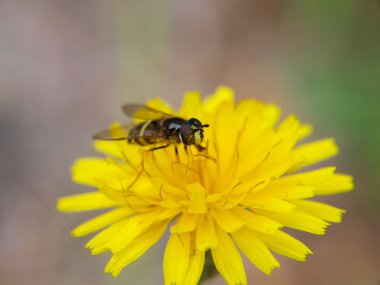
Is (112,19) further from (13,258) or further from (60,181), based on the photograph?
(13,258)

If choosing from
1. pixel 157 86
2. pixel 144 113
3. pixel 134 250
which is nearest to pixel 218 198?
pixel 134 250

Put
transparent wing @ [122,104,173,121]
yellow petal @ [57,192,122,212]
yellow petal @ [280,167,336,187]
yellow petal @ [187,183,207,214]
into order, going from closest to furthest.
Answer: yellow petal @ [187,183,207,214], yellow petal @ [280,167,336,187], yellow petal @ [57,192,122,212], transparent wing @ [122,104,173,121]

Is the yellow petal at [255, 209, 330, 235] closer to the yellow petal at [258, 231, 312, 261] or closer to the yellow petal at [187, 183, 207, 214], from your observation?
the yellow petal at [258, 231, 312, 261]

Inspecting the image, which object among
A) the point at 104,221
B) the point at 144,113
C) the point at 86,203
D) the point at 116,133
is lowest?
the point at 104,221

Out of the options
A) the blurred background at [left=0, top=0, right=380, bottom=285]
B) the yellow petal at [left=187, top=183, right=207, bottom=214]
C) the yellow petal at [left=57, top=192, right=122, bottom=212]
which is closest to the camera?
the yellow petal at [left=187, top=183, right=207, bottom=214]

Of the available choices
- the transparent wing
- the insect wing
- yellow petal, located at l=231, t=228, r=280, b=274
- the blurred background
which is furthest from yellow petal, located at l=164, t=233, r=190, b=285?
the blurred background

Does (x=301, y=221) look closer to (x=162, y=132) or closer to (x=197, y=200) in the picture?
(x=197, y=200)
